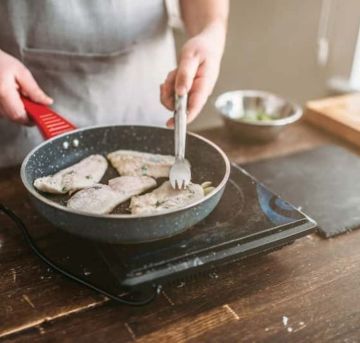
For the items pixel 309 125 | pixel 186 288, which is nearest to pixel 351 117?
pixel 309 125

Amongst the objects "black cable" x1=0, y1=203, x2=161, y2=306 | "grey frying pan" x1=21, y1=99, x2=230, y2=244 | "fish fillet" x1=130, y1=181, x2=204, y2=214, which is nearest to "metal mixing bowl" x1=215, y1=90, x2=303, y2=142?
→ "grey frying pan" x1=21, y1=99, x2=230, y2=244

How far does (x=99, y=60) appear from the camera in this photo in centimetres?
108

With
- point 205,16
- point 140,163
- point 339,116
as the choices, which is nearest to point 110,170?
point 140,163

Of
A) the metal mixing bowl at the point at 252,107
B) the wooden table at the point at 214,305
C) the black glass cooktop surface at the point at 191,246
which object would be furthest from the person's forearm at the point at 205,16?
the wooden table at the point at 214,305

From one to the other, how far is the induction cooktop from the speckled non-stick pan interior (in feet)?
0.24

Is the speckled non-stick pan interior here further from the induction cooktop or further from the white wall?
the white wall

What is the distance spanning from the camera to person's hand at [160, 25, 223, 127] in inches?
34.9

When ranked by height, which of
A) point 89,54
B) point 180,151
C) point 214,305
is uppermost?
point 89,54

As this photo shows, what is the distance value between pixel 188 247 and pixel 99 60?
57 centimetres

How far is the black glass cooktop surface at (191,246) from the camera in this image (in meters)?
0.65

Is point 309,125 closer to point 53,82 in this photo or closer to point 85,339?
Answer: point 53,82

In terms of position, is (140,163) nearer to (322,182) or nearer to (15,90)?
(15,90)

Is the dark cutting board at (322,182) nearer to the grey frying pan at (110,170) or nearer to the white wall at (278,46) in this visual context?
the grey frying pan at (110,170)

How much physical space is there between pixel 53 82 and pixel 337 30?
1.48 m
